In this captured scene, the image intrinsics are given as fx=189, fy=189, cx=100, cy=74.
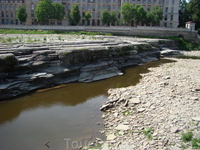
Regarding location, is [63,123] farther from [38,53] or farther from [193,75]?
[193,75]

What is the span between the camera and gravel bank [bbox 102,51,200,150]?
9.48m

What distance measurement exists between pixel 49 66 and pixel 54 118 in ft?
29.2

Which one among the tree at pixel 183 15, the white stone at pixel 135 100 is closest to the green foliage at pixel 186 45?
the tree at pixel 183 15

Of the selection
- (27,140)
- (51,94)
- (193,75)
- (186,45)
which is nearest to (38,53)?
(51,94)

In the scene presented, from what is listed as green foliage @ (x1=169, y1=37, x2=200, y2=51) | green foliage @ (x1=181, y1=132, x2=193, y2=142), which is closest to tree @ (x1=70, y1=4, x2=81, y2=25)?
green foliage @ (x1=169, y1=37, x2=200, y2=51)

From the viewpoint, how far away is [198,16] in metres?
64.3

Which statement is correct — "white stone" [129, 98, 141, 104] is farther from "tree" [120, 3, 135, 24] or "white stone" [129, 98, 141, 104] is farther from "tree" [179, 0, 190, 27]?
"tree" [179, 0, 190, 27]

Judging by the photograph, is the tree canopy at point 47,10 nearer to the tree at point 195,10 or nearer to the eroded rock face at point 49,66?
the eroded rock face at point 49,66

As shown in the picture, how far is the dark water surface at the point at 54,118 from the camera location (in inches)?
404

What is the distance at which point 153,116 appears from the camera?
1187cm

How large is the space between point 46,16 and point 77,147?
5937cm

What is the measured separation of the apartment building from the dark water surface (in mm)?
59588

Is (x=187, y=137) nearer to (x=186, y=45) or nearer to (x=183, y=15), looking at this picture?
(x=186, y=45)

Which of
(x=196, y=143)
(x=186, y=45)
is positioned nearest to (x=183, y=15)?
(x=186, y=45)
